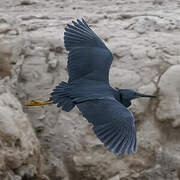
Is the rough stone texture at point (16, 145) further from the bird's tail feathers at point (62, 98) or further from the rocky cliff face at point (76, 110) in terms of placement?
the bird's tail feathers at point (62, 98)

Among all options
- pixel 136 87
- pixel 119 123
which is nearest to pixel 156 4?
pixel 136 87

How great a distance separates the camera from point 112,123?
3074 millimetres

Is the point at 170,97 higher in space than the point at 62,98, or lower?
lower

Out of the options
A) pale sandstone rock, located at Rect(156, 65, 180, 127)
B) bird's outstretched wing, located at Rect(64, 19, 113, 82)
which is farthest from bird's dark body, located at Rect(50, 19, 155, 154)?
pale sandstone rock, located at Rect(156, 65, 180, 127)

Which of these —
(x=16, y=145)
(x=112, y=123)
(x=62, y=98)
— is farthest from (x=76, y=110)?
(x=112, y=123)

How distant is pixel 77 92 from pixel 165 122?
40.4 inches

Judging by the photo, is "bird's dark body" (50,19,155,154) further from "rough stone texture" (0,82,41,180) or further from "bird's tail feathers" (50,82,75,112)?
"rough stone texture" (0,82,41,180)

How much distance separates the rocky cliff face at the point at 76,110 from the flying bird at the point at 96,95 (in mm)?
343

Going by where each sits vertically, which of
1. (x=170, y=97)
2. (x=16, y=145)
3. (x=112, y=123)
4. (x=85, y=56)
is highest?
(x=85, y=56)

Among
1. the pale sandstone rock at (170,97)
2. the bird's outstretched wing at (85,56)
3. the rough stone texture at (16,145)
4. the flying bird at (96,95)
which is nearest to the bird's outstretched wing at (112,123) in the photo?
the flying bird at (96,95)

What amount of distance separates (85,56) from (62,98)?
428mm

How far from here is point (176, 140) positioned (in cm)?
409

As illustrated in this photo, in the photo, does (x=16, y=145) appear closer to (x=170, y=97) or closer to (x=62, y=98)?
(x=62, y=98)

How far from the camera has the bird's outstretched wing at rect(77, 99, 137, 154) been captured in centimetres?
297
